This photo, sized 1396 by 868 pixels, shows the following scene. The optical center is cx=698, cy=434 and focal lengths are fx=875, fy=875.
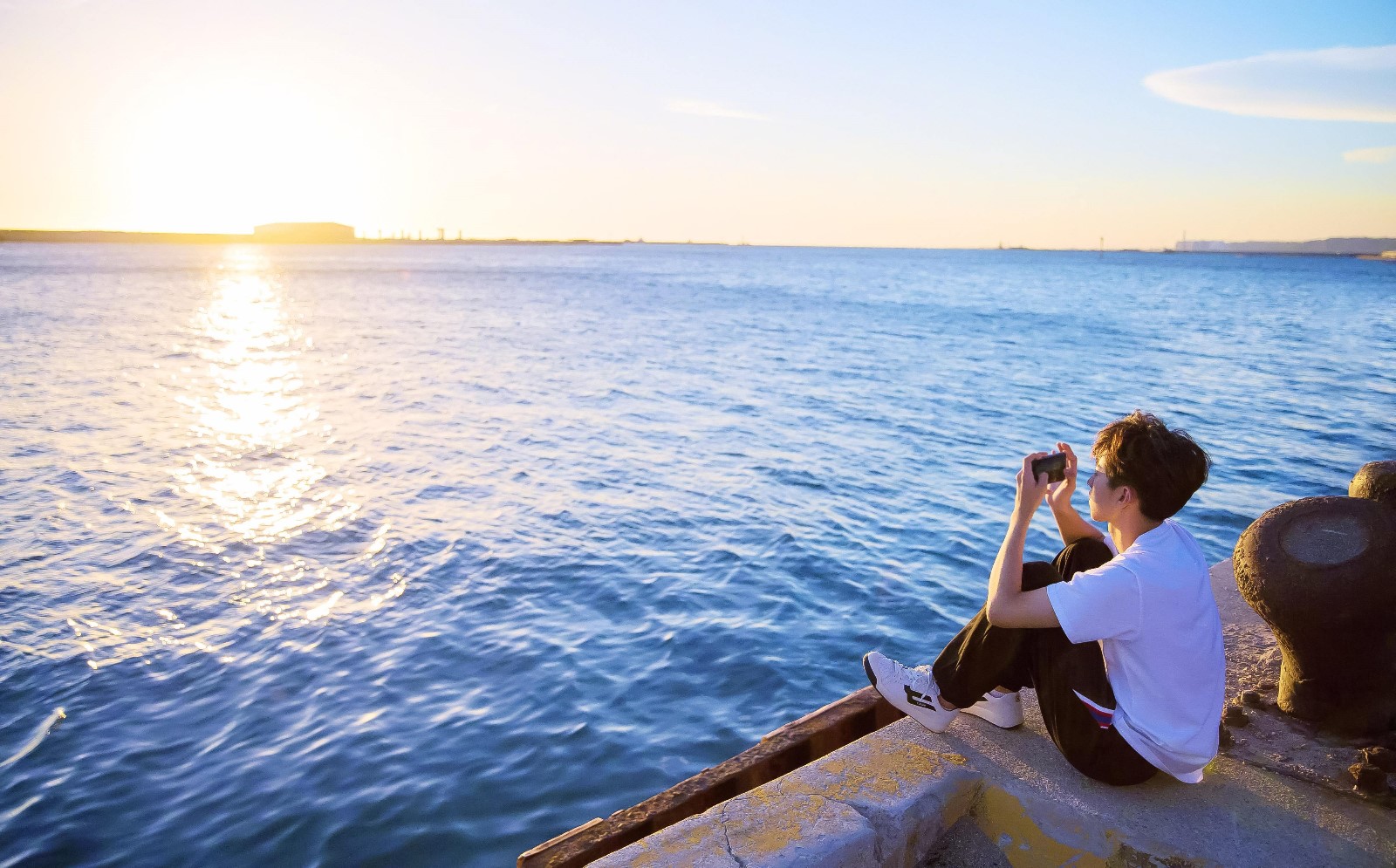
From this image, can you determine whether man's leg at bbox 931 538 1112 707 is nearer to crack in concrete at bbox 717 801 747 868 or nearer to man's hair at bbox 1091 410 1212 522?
man's hair at bbox 1091 410 1212 522

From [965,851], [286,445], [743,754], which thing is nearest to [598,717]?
[743,754]

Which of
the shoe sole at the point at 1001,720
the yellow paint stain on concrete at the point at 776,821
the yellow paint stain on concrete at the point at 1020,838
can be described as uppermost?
the shoe sole at the point at 1001,720

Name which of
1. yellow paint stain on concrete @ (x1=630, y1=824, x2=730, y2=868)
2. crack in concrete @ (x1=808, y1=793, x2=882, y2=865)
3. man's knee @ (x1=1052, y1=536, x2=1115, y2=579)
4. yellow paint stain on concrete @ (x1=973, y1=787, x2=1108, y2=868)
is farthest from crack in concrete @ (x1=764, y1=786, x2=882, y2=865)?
man's knee @ (x1=1052, y1=536, x2=1115, y2=579)

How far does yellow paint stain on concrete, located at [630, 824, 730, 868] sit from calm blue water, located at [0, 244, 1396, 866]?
2785 millimetres

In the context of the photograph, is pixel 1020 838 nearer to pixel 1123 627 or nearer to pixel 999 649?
pixel 999 649

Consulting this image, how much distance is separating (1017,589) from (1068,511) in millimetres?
717

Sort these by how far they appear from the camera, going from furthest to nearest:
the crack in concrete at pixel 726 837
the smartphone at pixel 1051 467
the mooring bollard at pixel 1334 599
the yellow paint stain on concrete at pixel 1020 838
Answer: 1. the mooring bollard at pixel 1334 599
2. the smartphone at pixel 1051 467
3. the yellow paint stain on concrete at pixel 1020 838
4. the crack in concrete at pixel 726 837

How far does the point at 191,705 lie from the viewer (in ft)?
23.1

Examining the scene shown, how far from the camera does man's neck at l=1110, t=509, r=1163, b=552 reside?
3309mm

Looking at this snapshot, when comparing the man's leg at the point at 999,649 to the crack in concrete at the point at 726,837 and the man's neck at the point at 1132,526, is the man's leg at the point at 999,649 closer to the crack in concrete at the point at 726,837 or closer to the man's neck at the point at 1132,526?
the man's neck at the point at 1132,526

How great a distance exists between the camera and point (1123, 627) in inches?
126

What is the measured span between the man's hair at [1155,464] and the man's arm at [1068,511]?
21.4 inches

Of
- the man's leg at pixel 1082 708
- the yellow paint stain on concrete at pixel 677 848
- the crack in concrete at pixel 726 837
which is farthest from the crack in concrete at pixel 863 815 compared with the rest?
the man's leg at pixel 1082 708

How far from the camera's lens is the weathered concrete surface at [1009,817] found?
313 centimetres
